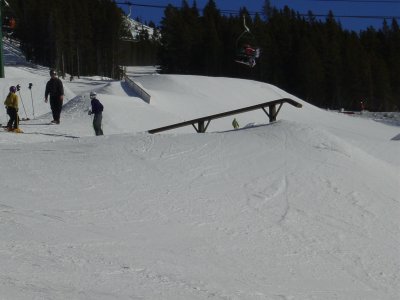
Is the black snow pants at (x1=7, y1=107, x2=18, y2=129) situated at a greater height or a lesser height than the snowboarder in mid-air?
lesser

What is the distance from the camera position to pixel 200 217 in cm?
757

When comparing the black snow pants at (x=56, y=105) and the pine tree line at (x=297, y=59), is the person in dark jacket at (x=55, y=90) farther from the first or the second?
the pine tree line at (x=297, y=59)

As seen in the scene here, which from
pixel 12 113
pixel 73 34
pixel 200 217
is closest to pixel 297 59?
pixel 73 34

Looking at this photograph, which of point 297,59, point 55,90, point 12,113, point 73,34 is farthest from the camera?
point 73,34

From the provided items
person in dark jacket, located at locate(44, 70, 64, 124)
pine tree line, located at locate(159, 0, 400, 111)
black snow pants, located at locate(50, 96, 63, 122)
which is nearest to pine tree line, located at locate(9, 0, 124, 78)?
pine tree line, located at locate(159, 0, 400, 111)

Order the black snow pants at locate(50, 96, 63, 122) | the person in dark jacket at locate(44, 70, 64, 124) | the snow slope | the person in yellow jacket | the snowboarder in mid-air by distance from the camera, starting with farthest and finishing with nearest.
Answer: the snowboarder in mid-air < the black snow pants at locate(50, 96, 63, 122) < the person in dark jacket at locate(44, 70, 64, 124) < the person in yellow jacket < the snow slope

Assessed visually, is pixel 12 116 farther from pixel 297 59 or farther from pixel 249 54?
pixel 297 59

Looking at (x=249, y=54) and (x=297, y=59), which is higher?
(x=249, y=54)

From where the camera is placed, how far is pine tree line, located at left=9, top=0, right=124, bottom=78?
70.2m

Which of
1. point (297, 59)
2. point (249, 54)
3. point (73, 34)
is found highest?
point (73, 34)

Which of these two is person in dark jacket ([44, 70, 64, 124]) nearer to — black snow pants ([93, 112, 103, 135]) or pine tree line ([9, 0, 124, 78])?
black snow pants ([93, 112, 103, 135])

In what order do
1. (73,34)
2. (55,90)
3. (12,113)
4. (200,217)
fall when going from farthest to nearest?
1. (73,34)
2. (55,90)
3. (12,113)
4. (200,217)

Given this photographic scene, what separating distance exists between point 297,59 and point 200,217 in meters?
62.5

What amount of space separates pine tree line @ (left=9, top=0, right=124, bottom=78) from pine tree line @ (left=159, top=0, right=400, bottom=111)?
8093 millimetres
